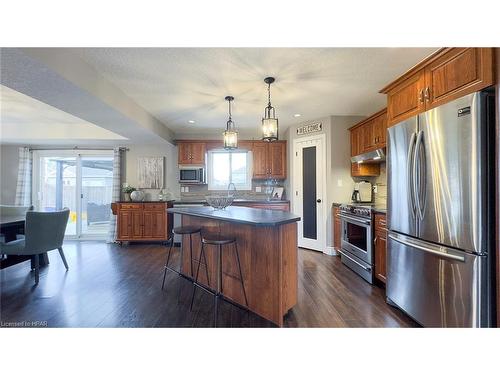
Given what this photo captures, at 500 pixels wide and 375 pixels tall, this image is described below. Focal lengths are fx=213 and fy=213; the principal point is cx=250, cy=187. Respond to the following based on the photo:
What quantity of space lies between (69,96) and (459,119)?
3469 mm

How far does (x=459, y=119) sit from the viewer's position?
1.50 meters

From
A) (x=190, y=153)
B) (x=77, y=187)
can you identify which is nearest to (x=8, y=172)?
(x=77, y=187)

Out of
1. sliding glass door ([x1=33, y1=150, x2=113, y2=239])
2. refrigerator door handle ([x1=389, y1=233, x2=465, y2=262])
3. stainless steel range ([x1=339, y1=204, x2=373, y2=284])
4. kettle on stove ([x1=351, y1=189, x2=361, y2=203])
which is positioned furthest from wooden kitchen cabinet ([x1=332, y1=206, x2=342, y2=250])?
sliding glass door ([x1=33, y1=150, x2=113, y2=239])

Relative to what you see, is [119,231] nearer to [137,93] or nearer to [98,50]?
[137,93]

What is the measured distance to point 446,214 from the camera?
1566mm

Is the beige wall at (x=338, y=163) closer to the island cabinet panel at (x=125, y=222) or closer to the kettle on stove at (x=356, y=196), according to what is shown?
the kettle on stove at (x=356, y=196)

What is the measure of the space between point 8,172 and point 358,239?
7420 millimetres

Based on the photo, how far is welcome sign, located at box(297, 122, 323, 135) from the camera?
404 cm

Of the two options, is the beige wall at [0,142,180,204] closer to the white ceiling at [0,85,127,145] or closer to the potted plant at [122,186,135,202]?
the potted plant at [122,186,135,202]

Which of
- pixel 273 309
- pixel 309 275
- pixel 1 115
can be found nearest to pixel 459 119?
pixel 273 309

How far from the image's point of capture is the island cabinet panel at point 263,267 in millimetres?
1793

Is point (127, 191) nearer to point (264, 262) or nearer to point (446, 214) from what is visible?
point (264, 262)
